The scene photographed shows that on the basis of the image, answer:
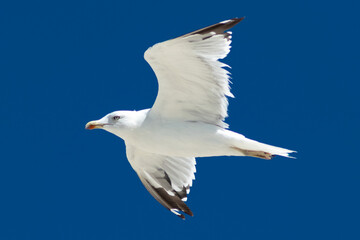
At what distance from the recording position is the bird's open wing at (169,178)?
9414 mm

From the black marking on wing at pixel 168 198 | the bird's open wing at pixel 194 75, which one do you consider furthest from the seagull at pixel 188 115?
the black marking on wing at pixel 168 198

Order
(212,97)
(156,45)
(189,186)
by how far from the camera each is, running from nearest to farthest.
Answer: (156,45) → (212,97) → (189,186)

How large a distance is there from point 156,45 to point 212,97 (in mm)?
970

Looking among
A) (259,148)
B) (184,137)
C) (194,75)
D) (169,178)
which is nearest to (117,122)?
(184,137)

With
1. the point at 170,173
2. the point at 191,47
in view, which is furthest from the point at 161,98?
the point at 170,173

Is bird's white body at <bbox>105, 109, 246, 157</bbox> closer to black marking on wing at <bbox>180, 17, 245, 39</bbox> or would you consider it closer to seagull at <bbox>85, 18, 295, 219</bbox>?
seagull at <bbox>85, 18, 295, 219</bbox>

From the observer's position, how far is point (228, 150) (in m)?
8.17

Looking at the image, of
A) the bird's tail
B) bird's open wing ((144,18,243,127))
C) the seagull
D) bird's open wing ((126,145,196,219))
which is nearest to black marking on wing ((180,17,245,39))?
bird's open wing ((144,18,243,127))

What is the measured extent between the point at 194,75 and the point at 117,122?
42.0 inches

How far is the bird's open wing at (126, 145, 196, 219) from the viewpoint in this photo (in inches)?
371

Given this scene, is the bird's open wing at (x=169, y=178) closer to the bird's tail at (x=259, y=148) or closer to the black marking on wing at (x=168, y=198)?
the black marking on wing at (x=168, y=198)

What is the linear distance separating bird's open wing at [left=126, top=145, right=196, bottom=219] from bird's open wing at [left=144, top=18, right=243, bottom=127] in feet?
4.17

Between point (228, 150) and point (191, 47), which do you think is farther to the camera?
point (228, 150)

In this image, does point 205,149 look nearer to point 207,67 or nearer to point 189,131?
point 189,131
